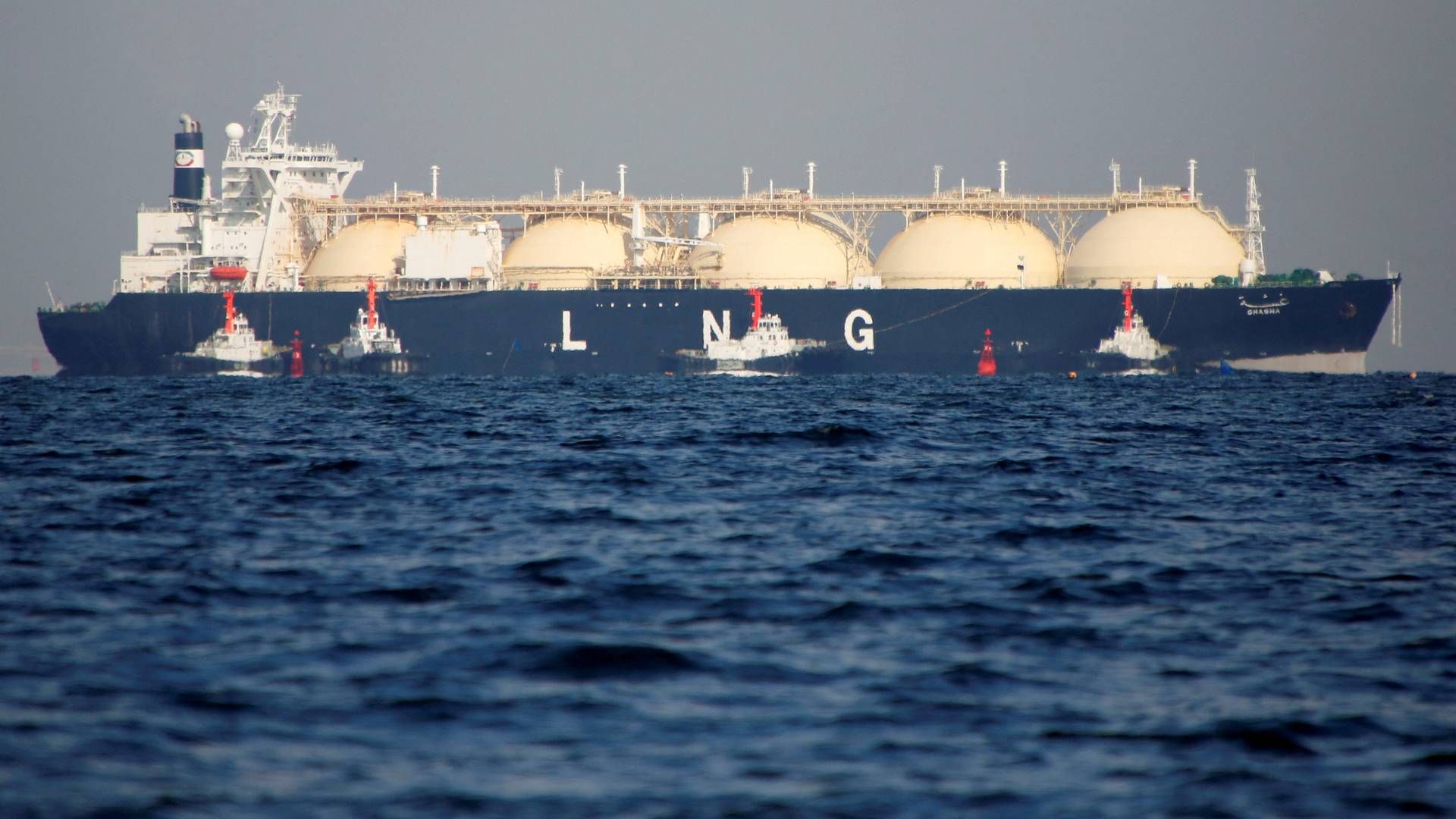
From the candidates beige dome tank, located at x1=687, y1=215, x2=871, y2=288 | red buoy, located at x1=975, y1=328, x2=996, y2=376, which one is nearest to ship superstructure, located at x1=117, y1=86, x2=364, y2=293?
beige dome tank, located at x1=687, y1=215, x2=871, y2=288

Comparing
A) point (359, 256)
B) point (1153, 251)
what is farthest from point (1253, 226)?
point (359, 256)

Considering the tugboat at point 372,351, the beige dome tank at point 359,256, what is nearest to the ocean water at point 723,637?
the tugboat at point 372,351

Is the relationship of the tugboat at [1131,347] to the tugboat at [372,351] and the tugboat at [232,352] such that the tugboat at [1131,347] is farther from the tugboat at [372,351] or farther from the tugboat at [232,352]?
the tugboat at [232,352]

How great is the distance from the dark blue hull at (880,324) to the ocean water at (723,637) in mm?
45001

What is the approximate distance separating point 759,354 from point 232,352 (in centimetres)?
2701

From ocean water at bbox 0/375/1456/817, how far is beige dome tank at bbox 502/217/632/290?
51207 mm

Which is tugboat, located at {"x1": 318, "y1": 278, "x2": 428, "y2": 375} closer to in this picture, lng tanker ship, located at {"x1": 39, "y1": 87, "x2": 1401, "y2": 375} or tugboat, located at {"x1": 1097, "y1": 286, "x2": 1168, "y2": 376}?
lng tanker ship, located at {"x1": 39, "y1": 87, "x2": 1401, "y2": 375}

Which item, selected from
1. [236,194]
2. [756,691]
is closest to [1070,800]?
[756,691]

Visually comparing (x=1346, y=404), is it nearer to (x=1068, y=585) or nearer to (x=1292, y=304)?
(x=1292, y=304)

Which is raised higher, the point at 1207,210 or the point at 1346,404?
the point at 1207,210

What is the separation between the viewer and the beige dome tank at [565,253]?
234 feet

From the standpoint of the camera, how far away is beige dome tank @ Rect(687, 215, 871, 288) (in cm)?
7062

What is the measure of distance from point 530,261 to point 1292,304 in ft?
122

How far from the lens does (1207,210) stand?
72812 mm
